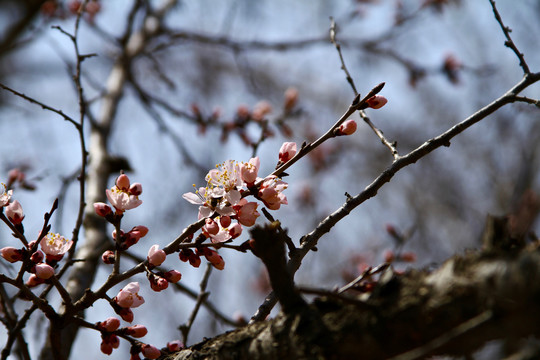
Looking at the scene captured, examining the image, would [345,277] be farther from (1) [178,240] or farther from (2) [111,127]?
(1) [178,240]

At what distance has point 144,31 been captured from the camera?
17.2ft

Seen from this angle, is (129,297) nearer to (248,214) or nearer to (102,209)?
(102,209)

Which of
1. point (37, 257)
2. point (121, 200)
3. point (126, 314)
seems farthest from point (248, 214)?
point (37, 257)

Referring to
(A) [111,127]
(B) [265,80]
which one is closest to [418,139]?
(B) [265,80]

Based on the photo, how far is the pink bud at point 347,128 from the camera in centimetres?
180

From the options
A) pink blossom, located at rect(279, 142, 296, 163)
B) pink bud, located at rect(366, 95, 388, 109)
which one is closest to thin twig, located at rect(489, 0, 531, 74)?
pink bud, located at rect(366, 95, 388, 109)

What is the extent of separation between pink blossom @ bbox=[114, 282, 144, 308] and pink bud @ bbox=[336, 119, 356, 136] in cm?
94

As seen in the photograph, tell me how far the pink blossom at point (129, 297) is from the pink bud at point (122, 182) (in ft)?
1.13

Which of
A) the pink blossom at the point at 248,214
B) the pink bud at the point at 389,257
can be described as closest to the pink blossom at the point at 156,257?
the pink blossom at the point at 248,214

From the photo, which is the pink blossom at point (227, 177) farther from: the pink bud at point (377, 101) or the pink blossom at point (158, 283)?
the pink bud at point (377, 101)

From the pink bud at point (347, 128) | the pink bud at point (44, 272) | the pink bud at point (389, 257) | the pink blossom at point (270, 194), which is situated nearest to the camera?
the pink bud at point (44, 272)

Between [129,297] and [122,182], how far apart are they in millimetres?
404

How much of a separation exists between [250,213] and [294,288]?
0.50 metres

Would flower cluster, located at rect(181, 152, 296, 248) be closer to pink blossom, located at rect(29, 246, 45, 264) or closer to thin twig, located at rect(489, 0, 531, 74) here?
pink blossom, located at rect(29, 246, 45, 264)
